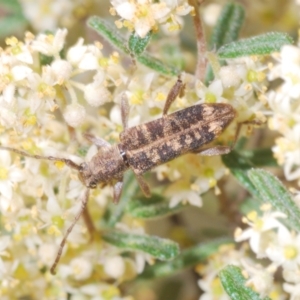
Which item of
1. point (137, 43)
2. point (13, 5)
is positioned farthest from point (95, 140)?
point (13, 5)

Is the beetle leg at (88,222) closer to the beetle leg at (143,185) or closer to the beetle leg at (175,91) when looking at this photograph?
the beetle leg at (143,185)

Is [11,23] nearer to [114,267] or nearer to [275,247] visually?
[114,267]

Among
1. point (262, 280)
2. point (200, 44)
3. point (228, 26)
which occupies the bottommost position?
point (262, 280)

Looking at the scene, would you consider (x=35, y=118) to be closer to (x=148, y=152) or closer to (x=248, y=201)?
(x=148, y=152)

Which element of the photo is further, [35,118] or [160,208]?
[160,208]

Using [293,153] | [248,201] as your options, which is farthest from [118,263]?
[293,153]

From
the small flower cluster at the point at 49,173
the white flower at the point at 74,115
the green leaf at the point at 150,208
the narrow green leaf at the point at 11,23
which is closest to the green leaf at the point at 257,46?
the small flower cluster at the point at 49,173

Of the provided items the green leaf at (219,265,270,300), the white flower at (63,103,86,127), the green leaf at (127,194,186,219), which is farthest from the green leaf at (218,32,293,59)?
the green leaf at (219,265,270,300)
